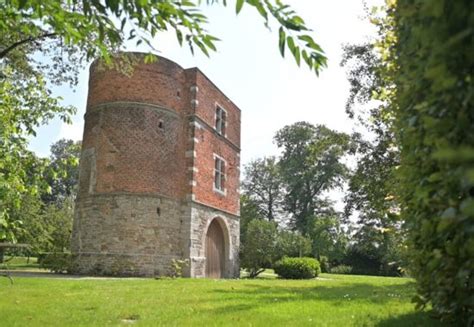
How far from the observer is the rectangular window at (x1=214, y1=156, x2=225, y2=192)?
2262 centimetres

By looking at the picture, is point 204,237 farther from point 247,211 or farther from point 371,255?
point 247,211

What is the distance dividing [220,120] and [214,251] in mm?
6954

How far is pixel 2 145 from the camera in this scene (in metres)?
8.63

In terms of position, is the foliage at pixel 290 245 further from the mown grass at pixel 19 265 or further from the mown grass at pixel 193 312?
the mown grass at pixel 193 312

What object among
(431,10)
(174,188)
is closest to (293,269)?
(174,188)

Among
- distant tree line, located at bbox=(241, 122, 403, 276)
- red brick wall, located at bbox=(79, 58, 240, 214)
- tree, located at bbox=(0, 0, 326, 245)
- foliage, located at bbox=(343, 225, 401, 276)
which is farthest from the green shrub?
tree, located at bbox=(0, 0, 326, 245)

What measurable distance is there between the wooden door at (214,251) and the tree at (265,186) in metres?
28.8

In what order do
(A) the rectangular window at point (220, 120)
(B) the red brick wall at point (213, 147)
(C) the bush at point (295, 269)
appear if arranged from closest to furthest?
(B) the red brick wall at point (213, 147), (C) the bush at point (295, 269), (A) the rectangular window at point (220, 120)

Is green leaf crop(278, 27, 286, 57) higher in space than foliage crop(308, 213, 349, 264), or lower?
lower

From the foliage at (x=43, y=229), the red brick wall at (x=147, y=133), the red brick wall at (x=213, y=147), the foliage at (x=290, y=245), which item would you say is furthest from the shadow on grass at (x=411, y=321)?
the foliage at (x=290, y=245)

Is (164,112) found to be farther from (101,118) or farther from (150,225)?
(150,225)

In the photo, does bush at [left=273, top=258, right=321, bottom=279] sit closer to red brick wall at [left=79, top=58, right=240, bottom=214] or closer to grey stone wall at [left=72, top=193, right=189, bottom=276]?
red brick wall at [left=79, top=58, right=240, bottom=214]

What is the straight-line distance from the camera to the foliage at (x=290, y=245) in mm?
30469

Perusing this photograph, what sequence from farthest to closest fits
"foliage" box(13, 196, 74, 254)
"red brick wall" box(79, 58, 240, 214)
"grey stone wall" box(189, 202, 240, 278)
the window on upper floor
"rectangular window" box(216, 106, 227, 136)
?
"foliage" box(13, 196, 74, 254) → "rectangular window" box(216, 106, 227, 136) → the window on upper floor → "grey stone wall" box(189, 202, 240, 278) → "red brick wall" box(79, 58, 240, 214)
